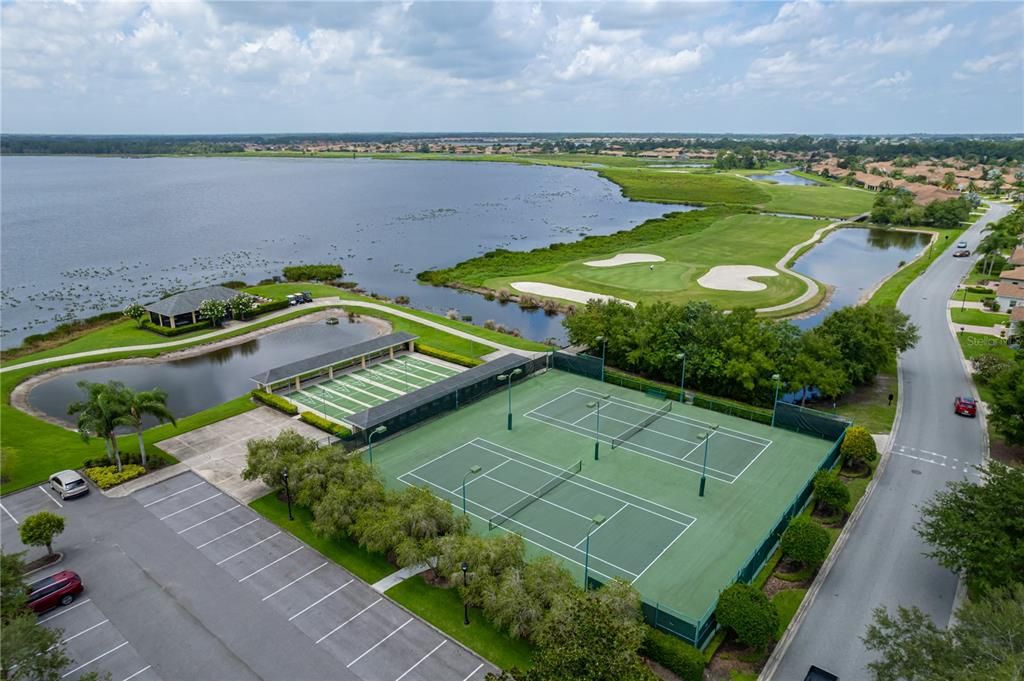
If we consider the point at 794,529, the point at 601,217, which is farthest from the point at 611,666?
the point at 601,217

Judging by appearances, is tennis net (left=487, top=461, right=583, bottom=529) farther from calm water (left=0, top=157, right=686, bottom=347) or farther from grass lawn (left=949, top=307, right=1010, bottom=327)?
grass lawn (left=949, top=307, right=1010, bottom=327)

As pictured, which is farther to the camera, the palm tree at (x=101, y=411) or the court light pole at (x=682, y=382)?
the court light pole at (x=682, y=382)

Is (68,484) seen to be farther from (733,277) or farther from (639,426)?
(733,277)

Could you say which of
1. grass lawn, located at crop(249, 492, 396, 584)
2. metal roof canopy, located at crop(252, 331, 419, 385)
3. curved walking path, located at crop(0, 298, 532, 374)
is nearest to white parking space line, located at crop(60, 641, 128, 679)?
grass lawn, located at crop(249, 492, 396, 584)

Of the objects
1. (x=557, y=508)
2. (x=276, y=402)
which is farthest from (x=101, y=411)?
(x=557, y=508)

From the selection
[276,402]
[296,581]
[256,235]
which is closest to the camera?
[296,581]

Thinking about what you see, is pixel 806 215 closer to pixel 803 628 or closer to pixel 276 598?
pixel 803 628

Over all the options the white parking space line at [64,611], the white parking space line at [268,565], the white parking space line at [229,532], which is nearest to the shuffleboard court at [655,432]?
the white parking space line at [268,565]

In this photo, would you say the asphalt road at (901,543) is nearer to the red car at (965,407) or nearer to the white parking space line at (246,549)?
the red car at (965,407)
